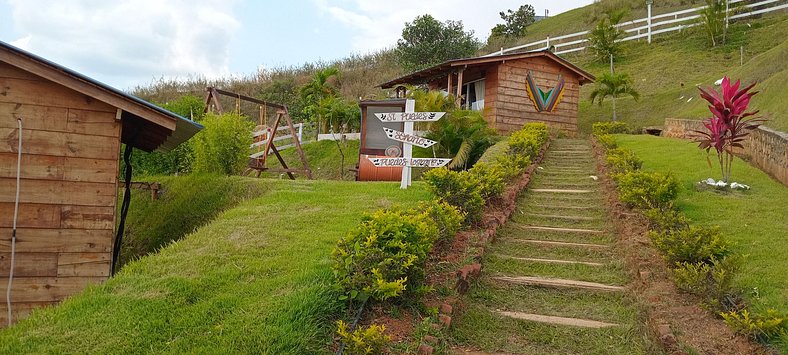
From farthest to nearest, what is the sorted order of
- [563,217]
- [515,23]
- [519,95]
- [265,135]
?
[515,23], [265,135], [519,95], [563,217]

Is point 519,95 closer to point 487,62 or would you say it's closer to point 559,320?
point 487,62

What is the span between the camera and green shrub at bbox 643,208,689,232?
6035mm

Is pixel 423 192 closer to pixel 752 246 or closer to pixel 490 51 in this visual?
pixel 752 246

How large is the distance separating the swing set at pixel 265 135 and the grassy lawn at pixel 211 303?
7033mm

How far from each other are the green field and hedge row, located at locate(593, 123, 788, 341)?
0.18 metres

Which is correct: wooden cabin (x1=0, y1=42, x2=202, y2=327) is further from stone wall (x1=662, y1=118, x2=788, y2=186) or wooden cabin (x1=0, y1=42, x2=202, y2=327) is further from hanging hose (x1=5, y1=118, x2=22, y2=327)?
stone wall (x1=662, y1=118, x2=788, y2=186)

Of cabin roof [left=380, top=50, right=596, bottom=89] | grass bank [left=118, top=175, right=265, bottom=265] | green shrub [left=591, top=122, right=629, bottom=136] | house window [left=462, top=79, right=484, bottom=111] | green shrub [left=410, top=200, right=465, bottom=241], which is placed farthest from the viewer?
house window [left=462, top=79, right=484, bottom=111]

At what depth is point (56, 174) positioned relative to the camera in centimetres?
605

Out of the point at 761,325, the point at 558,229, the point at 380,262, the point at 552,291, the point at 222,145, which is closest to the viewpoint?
the point at 761,325

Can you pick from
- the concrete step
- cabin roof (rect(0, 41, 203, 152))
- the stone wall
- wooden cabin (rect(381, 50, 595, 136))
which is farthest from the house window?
cabin roof (rect(0, 41, 203, 152))

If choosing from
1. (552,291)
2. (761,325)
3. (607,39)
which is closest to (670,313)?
(761,325)

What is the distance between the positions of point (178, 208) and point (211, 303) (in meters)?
6.92

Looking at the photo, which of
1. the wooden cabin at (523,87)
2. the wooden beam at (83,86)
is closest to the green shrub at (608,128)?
the wooden cabin at (523,87)

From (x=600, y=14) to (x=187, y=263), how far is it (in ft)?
141
